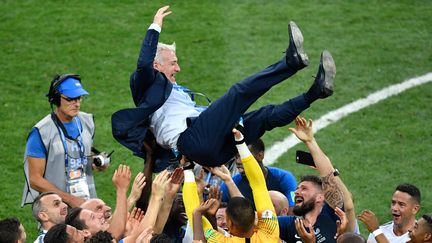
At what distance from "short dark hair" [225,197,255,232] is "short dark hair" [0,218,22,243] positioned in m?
1.62

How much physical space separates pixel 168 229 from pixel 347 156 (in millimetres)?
4264

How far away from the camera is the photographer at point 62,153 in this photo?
33.1 ft

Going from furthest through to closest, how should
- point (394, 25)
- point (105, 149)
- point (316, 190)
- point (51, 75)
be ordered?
point (394, 25), point (51, 75), point (105, 149), point (316, 190)

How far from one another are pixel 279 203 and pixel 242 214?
152cm

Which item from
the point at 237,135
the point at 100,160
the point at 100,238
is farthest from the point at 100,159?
the point at 100,238

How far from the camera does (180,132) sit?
9.59 meters

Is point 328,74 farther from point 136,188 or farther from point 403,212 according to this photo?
point 136,188

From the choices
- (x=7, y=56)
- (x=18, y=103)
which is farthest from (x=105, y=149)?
(x=7, y=56)

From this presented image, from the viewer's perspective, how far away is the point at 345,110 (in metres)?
14.1

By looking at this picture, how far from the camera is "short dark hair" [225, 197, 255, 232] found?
796 cm

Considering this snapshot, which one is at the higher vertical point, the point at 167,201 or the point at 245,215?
the point at 245,215

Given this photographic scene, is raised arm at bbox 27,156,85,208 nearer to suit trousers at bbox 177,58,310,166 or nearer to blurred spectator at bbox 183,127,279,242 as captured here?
suit trousers at bbox 177,58,310,166

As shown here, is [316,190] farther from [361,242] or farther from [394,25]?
[394,25]

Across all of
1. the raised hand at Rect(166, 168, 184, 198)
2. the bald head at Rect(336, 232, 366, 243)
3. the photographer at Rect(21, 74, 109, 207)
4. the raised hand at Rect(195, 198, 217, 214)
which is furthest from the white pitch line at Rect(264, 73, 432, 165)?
the bald head at Rect(336, 232, 366, 243)
